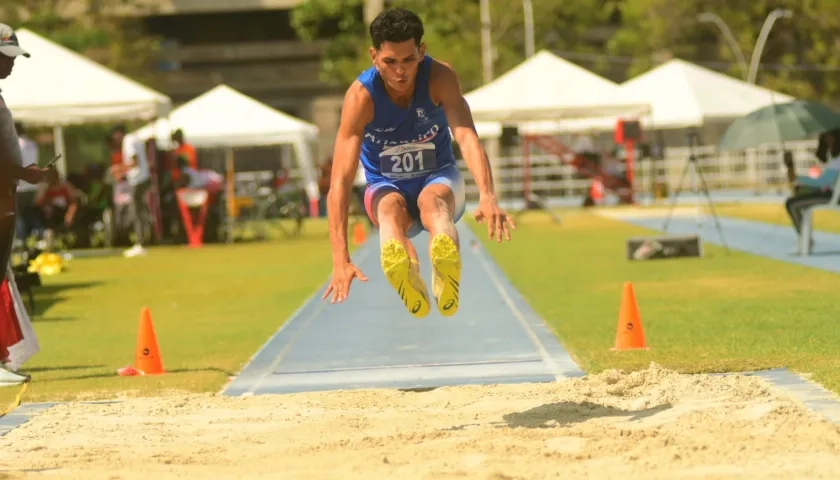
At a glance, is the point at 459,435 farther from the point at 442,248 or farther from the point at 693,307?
the point at 693,307

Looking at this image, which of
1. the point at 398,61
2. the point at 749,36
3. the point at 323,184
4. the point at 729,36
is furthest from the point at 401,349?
the point at 749,36

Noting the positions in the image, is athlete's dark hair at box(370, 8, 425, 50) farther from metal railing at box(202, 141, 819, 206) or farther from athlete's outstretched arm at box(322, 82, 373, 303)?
metal railing at box(202, 141, 819, 206)

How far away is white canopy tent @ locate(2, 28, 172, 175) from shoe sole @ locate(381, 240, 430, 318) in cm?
1894

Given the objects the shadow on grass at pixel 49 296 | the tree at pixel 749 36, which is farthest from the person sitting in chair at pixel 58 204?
the tree at pixel 749 36

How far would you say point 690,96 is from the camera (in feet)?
126

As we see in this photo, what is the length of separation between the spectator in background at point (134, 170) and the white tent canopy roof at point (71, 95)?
387 mm

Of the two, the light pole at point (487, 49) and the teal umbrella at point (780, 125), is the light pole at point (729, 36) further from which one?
the teal umbrella at point (780, 125)

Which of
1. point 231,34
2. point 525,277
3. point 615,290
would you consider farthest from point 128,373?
point 231,34

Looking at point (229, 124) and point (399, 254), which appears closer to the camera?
point (399, 254)

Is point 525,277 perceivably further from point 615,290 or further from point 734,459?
point 734,459

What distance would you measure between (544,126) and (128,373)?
109 ft

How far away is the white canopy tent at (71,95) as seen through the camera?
26.9m

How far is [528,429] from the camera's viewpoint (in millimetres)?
7992

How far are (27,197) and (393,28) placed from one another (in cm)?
1458
